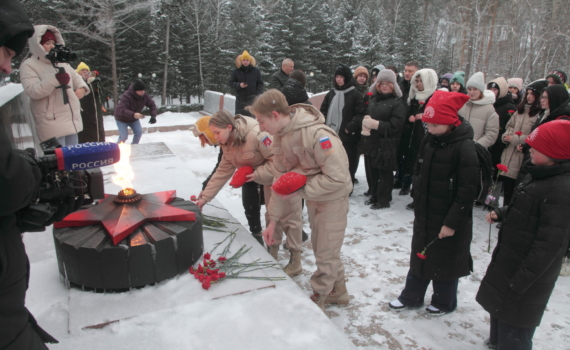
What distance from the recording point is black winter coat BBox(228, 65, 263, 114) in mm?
8461

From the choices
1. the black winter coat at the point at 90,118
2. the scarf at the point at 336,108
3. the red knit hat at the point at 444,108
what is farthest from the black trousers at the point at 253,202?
the black winter coat at the point at 90,118

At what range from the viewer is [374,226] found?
195 inches

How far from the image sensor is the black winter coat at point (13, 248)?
4.00 ft

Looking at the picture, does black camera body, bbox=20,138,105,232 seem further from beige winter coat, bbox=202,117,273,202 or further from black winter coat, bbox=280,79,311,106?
black winter coat, bbox=280,79,311,106

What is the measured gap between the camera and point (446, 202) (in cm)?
287

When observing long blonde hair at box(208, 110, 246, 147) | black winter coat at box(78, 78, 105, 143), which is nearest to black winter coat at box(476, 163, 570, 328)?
long blonde hair at box(208, 110, 246, 147)

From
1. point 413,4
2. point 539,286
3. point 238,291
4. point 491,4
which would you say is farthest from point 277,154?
point 413,4

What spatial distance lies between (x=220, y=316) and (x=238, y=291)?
289 millimetres

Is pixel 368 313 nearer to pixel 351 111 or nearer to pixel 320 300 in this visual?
pixel 320 300

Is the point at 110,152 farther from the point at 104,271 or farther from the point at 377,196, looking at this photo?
the point at 377,196

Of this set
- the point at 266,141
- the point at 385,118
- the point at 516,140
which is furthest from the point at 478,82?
the point at 266,141

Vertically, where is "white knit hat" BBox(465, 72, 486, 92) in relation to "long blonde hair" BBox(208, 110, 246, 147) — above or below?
above

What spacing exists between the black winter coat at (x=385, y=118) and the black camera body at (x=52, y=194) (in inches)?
170

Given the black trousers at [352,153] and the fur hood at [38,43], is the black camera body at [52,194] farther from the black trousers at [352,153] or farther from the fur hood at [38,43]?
the black trousers at [352,153]
